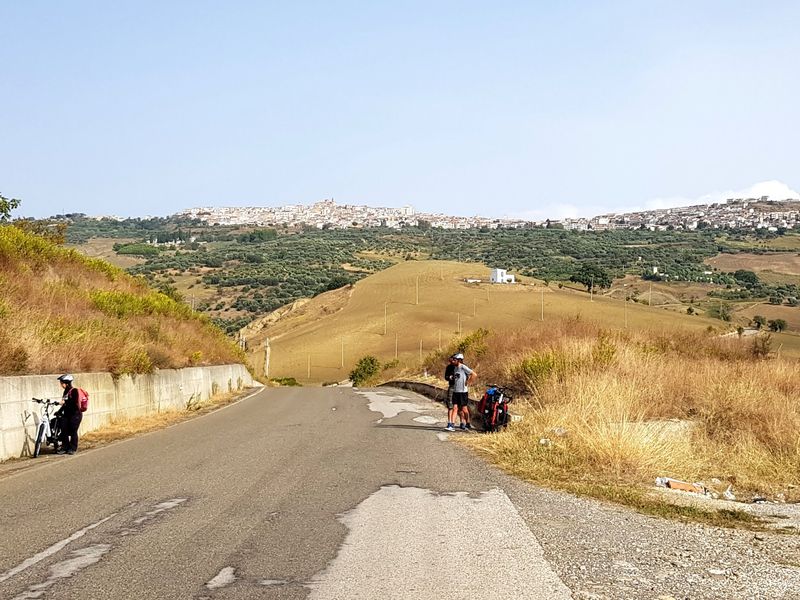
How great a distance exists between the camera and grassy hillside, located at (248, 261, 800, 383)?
86.1 meters

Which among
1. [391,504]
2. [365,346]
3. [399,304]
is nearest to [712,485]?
[391,504]

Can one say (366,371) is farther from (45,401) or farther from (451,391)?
(45,401)

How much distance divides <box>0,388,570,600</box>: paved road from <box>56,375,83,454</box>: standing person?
1.81ft

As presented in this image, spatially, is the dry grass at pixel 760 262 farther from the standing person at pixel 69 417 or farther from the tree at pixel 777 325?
the standing person at pixel 69 417

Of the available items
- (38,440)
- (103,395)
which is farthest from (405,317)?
(38,440)

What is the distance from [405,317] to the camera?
103 m

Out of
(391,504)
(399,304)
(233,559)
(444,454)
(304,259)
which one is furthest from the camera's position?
(304,259)

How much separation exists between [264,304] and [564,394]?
10944 cm

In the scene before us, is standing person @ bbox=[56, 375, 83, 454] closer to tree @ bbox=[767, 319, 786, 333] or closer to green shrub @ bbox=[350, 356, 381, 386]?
green shrub @ bbox=[350, 356, 381, 386]

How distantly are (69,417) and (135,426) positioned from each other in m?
5.01

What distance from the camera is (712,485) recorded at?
13016 mm

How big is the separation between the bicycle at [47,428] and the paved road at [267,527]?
2.24ft

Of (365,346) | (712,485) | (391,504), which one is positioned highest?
(391,504)

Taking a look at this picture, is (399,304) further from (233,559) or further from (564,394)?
(233,559)
